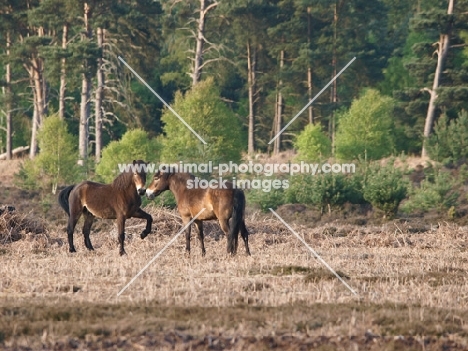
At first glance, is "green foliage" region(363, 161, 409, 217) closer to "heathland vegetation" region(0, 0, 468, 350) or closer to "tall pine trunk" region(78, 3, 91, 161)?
"heathland vegetation" region(0, 0, 468, 350)

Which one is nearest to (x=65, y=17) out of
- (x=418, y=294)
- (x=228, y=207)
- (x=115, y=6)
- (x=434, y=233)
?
(x=115, y=6)

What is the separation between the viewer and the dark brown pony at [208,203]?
18.9 metres

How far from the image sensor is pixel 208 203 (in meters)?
19.3

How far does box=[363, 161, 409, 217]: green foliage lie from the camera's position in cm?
3108

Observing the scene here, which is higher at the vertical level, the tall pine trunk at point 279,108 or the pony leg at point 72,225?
the tall pine trunk at point 279,108

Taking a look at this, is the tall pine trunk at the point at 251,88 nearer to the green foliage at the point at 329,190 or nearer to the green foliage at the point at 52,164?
the green foliage at the point at 52,164

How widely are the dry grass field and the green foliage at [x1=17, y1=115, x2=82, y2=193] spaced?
2068 centimetres

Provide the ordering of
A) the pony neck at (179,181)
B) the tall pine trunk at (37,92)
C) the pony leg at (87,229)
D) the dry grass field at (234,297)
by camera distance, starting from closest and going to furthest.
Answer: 1. the dry grass field at (234,297)
2. the pony neck at (179,181)
3. the pony leg at (87,229)
4. the tall pine trunk at (37,92)

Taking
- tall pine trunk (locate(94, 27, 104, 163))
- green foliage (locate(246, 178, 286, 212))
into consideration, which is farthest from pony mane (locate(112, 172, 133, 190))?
tall pine trunk (locate(94, 27, 104, 163))

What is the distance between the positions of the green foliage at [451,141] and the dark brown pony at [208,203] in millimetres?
24066

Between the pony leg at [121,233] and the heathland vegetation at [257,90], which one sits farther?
the heathland vegetation at [257,90]

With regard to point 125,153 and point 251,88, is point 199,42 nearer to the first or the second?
point 251,88

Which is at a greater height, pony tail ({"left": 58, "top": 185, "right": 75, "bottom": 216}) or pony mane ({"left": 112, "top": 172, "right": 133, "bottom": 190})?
pony mane ({"left": 112, "top": 172, "right": 133, "bottom": 190})

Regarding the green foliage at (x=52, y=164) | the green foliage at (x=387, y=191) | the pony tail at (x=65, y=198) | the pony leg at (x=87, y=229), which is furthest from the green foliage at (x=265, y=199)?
the pony leg at (x=87, y=229)
